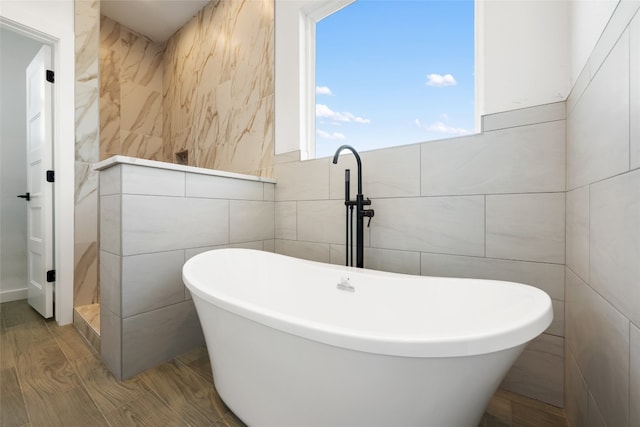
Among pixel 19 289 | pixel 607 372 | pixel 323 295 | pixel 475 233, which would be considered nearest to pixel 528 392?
pixel 607 372

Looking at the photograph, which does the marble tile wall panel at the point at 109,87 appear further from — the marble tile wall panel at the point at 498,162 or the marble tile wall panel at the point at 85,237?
the marble tile wall panel at the point at 498,162

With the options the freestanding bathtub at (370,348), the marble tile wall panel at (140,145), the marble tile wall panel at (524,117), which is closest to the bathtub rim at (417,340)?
the freestanding bathtub at (370,348)

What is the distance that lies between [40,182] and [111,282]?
1417mm

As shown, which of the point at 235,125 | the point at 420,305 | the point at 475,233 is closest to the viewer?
the point at 420,305

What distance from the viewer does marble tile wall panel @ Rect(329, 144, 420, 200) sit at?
1.50 meters

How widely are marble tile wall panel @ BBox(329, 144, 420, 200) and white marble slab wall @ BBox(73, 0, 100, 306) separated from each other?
197 cm

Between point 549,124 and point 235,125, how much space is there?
223 cm

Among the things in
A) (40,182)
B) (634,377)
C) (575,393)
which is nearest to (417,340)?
(634,377)

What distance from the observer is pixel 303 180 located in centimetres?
197

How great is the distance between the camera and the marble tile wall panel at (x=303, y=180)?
1.86 m

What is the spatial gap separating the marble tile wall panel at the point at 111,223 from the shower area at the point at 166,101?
15 cm

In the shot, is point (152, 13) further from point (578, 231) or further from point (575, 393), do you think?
point (575, 393)

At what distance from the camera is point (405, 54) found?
171cm

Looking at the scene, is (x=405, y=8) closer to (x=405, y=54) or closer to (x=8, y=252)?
(x=405, y=54)
